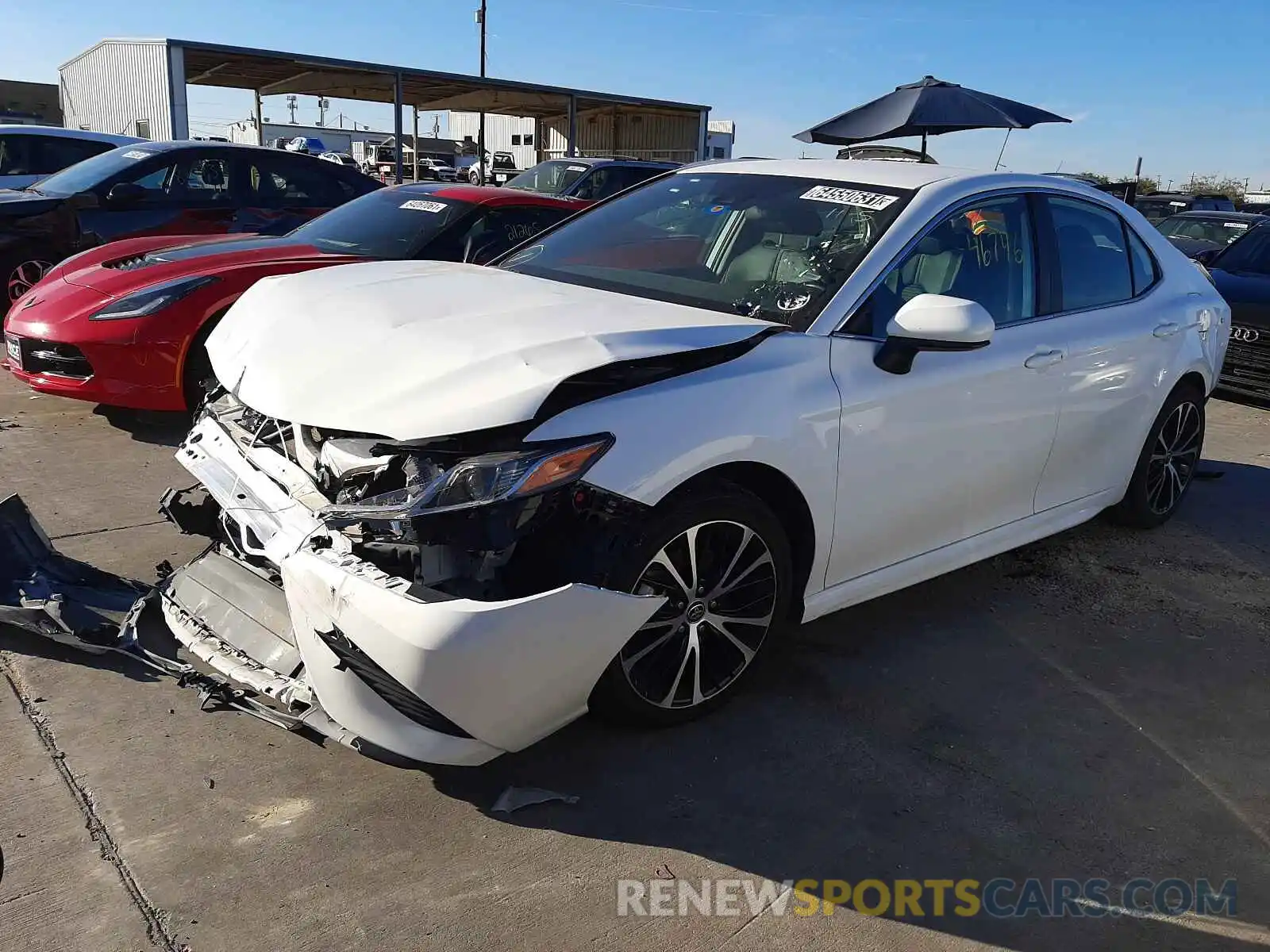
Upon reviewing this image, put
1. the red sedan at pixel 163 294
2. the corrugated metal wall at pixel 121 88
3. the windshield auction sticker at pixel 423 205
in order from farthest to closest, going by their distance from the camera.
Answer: the corrugated metal wall at pixel 121 88
the windshield auction sticker at pixel 423 205
the red sedan at pixel 163 294

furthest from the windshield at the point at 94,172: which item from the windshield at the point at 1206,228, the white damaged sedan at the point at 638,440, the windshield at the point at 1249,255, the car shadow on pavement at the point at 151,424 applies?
the windshield at the point at 1206,228

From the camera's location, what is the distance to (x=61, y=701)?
9.66 feet

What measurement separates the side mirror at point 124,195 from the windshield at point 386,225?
206 cm

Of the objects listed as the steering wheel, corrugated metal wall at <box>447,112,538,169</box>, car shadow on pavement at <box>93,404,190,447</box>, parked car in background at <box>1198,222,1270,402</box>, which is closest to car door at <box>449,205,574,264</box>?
car shadow on pavement at <box>93,404,190,447</box>

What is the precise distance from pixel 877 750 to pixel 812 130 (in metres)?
8.16

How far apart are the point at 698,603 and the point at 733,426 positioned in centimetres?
50

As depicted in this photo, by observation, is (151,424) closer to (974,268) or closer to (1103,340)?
(974,268)

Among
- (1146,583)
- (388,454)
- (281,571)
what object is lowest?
(1146,583)

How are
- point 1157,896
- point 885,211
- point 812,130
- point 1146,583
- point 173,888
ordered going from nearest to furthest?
point 173,888
point 1157,896
point 885,211
point 1146,583
point 812,130

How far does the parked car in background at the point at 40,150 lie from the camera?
10.0 m

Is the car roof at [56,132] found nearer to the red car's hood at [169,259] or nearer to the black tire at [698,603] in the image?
the red car's hood at [169,259]

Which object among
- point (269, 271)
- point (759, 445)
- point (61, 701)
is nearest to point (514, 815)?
point (759, 445)

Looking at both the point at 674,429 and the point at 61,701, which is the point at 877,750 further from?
the point at 61,701

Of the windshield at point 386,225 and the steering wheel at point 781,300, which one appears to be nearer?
the steering wheel at point 781,300
